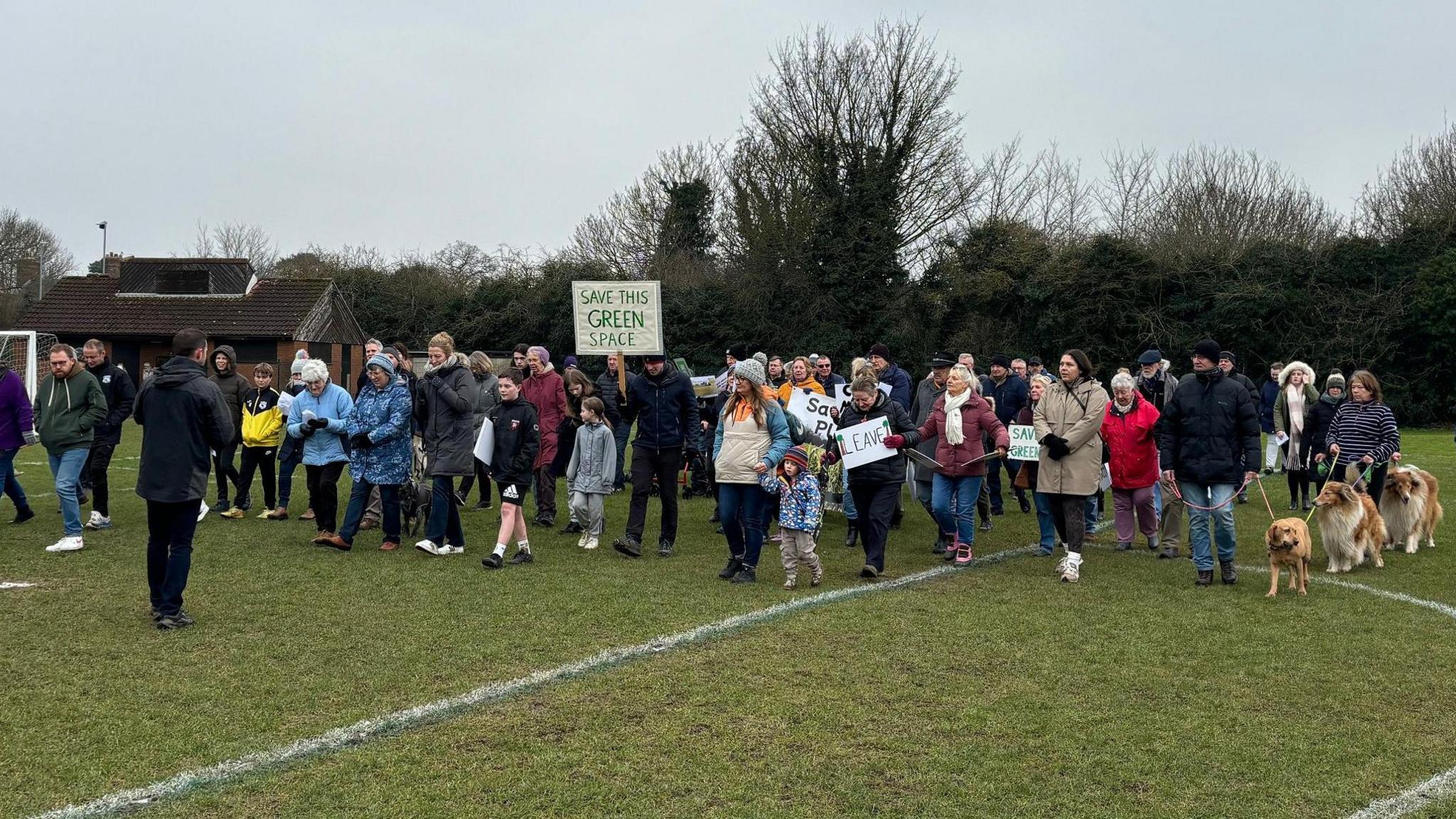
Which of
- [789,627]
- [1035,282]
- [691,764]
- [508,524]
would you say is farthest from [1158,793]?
[1035,282]

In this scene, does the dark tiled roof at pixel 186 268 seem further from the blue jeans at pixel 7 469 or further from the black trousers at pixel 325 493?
the black trousers at pixel 325 493

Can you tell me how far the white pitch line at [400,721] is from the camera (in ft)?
14.7

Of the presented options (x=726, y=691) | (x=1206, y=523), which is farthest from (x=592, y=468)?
(x=1206, y=523)

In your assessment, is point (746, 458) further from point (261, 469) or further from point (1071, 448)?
point (261, 469)

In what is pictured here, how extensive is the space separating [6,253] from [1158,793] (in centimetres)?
6621

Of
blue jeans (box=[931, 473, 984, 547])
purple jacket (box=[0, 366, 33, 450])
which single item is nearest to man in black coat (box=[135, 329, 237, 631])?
purple jacket (box=[0, 366, 33, 450])

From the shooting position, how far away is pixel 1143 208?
1484 inches

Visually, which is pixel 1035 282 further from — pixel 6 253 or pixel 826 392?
pixel 6 253

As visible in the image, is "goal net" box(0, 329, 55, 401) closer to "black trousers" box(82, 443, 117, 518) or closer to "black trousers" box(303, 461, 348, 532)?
"black trousers" box(82, 443, 117, 518)

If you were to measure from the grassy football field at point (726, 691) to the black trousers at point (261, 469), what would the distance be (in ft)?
8.92

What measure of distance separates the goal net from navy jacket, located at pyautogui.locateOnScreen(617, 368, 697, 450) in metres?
24.9

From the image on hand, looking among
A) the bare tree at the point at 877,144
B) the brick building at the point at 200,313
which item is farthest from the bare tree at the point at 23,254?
the bare tree at the point at 877,144

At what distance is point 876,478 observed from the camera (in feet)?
31.1

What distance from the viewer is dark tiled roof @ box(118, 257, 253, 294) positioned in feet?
149
